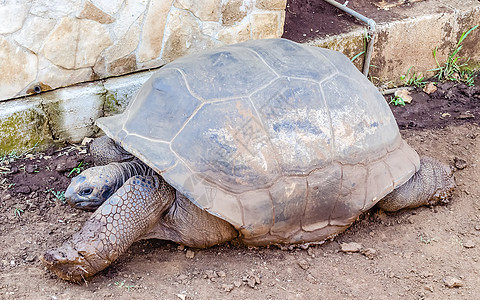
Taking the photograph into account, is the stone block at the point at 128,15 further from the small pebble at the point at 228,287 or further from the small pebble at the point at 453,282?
the small pebble at the point at 453,282

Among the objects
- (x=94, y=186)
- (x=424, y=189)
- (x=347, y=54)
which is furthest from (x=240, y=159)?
(x=347, y=54)

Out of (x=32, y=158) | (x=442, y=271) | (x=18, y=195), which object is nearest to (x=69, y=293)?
(x=18, y=195)

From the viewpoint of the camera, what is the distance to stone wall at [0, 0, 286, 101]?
3.57m

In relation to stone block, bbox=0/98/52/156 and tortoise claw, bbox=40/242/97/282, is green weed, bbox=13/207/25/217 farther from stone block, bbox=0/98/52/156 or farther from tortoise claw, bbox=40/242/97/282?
tortoise claw, bbox=40/242/97/282

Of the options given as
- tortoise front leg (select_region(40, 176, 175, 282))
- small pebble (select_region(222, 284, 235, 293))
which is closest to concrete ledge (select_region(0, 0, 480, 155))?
tortoise front leg (select_region(40, 176, 175, 282))

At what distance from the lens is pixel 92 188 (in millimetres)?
3012

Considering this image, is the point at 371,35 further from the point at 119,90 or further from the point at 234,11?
the point at 119,90

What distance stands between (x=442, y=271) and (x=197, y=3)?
257 cm

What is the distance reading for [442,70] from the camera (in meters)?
5.25

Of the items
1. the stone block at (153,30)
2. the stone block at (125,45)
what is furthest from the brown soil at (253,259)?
the stone block at (153,30)

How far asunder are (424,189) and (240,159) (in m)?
1.43

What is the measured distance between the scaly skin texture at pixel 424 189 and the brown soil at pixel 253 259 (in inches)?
3.4

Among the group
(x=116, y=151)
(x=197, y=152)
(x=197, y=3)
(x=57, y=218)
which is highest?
(x=197, y=3)

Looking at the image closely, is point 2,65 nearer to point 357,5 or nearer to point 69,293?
point 69,293
